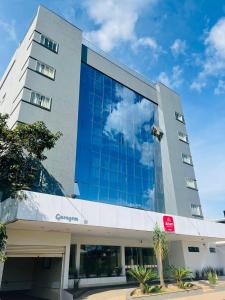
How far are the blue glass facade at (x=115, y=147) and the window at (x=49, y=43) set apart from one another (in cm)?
372

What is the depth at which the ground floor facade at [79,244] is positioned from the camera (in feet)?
52.4

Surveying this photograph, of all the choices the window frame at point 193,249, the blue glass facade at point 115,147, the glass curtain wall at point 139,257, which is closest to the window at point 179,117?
the blue glass facade at point 115,147

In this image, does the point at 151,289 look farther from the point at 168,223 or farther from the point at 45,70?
the point at 45,70

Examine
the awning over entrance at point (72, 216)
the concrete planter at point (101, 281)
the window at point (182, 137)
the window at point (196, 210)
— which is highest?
the window at point (182, 137)

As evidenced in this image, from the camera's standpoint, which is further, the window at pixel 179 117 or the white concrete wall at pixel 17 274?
the window at pixel 179 117

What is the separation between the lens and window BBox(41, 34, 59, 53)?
24.8 m

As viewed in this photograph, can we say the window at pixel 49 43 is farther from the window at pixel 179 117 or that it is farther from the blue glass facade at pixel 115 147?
the window at pixel 179 117

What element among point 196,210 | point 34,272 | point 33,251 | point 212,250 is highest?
point 196,210

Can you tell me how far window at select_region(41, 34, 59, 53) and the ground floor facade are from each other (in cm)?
1629

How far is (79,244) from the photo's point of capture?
2261 cm

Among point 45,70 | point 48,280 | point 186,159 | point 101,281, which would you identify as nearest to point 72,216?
point 48,280

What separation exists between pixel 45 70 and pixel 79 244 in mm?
16613

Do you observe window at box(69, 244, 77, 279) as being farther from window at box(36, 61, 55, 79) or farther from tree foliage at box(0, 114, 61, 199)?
window at box(36, 61, 55, 79)

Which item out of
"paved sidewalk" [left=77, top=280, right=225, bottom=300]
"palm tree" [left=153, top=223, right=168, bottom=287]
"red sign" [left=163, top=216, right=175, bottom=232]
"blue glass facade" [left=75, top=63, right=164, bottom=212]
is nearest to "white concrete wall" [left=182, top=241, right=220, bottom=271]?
"blue glass facade" [left=75, top=63, right=164, bottom=212]
